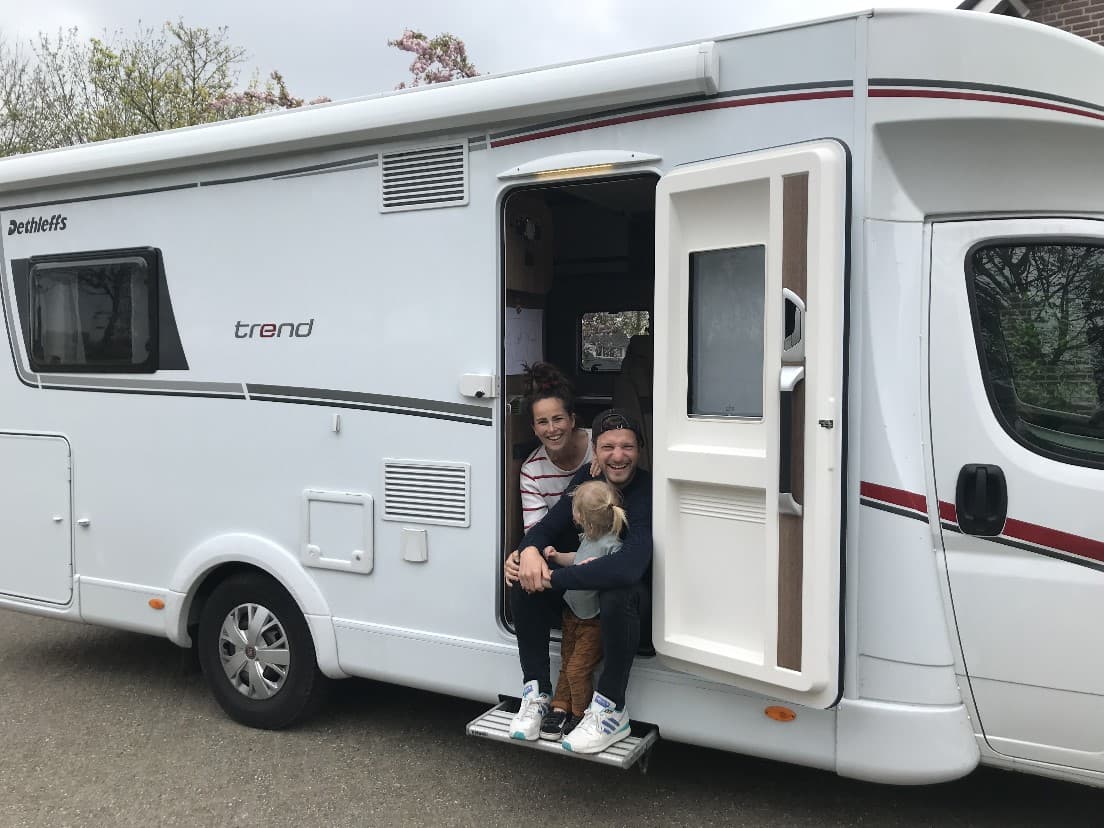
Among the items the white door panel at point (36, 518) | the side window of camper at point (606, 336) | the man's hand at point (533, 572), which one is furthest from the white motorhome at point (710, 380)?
the side window of camper at point (606, 336)

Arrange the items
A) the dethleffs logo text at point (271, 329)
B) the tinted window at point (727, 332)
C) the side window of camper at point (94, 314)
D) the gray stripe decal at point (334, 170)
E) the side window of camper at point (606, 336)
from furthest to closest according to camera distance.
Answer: the side window of camper at point (606, 336) < the side window of camper at point (94, 314) < the dethleffs logo text at point (271, 329) < the gray stripe decal at point (334, 170) < the tinted window at point (727, 332)

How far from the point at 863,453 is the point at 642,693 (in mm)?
1187

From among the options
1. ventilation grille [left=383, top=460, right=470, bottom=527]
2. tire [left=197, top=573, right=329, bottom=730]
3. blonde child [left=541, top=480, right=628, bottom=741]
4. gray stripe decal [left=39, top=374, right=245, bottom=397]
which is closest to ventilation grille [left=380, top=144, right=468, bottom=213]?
ventilation grille [left=383, top=460, right=470, bottom=527]

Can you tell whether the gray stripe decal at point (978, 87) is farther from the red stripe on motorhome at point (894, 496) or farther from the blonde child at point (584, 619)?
the blonde child at point (584, 619)

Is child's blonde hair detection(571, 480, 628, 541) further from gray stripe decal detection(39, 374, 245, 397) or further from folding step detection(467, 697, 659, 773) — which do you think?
gray stripe decal detection(39, 374, 245, 397)

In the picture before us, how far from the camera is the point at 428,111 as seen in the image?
12.3 feet

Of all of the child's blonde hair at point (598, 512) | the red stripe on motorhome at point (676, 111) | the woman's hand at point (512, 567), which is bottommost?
the woman's hand at point (512, 567)

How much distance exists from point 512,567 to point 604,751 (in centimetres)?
71

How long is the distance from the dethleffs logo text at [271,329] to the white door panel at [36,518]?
129cm

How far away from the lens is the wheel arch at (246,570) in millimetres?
4172

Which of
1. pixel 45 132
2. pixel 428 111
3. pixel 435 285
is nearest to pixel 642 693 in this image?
pixel 435 285

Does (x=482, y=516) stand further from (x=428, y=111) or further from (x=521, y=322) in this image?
(x=428, y=111)

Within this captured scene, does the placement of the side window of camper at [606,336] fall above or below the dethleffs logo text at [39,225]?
below

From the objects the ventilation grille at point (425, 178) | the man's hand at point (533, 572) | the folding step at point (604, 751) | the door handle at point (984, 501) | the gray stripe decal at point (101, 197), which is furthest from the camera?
the gray stripe decal at point (101, 197)
